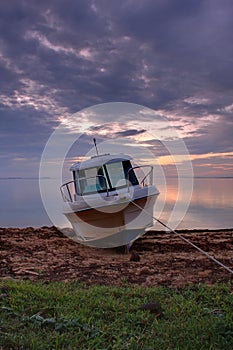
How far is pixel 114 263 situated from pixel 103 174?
3.33 meters

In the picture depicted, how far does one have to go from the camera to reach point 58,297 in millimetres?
4582

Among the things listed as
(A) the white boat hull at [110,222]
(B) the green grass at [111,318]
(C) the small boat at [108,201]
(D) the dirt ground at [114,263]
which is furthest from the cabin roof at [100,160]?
(B) the green grass at [111,318]

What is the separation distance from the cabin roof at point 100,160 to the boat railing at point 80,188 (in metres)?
0.40

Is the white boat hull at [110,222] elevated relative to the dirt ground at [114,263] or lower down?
elevated

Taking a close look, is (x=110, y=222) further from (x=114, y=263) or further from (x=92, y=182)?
(x=114, y=263)

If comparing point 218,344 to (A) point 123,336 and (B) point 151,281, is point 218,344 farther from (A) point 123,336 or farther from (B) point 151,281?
(B) point 151,281

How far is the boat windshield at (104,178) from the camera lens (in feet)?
32.6

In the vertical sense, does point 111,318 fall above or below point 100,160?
below

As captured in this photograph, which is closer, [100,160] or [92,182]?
[92,182]

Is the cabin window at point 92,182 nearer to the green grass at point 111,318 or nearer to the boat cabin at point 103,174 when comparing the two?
the boat cabin at point 103,174

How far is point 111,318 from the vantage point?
4.05m

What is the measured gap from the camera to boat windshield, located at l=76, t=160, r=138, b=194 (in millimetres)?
9922

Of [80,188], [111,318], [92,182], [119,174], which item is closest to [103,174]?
[92,182]

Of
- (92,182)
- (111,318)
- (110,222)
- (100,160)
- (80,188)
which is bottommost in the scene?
(111,318)
